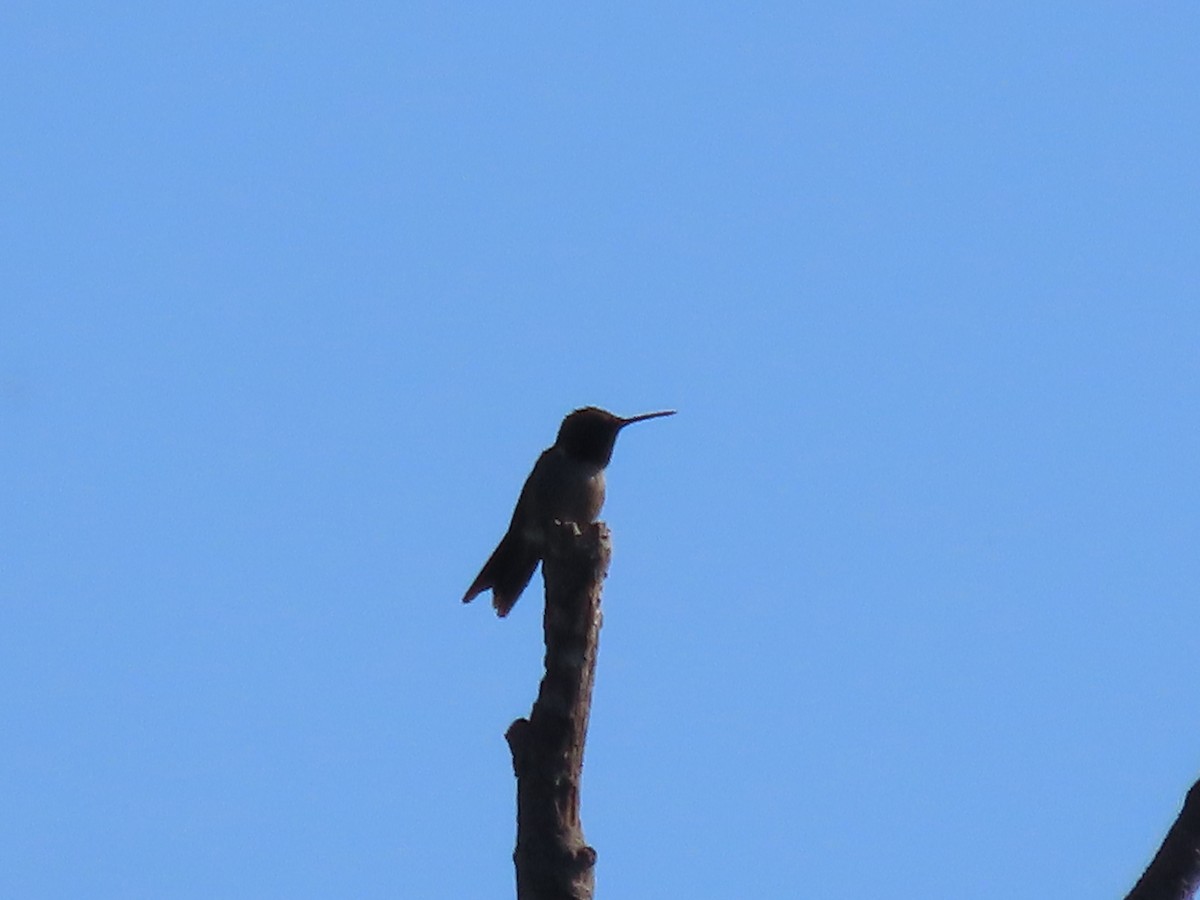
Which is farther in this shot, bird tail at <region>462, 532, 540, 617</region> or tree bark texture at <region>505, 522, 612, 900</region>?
bird tail at <region>462, 532, 540, 617</region>

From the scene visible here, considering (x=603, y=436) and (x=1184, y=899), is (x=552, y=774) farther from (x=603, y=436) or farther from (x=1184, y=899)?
(x=603, y=436)

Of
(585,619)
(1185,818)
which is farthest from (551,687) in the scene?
(1185,818)

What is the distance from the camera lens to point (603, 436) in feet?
33.3

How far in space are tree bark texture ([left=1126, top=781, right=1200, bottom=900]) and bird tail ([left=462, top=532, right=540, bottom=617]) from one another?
5624 millimetres

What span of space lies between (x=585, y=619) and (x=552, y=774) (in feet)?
1.61

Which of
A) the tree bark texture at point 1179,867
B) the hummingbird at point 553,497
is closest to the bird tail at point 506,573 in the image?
the hummingbird at point 553,497

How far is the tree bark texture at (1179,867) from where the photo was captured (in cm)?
423

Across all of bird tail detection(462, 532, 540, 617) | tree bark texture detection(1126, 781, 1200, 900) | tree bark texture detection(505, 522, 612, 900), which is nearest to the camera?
tree bark texture detection(1126, 781, 1200, 900)

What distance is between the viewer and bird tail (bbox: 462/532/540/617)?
9.69m

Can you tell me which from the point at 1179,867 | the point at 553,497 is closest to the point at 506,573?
the point at 553,497

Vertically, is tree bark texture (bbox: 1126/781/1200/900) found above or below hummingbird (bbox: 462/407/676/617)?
below

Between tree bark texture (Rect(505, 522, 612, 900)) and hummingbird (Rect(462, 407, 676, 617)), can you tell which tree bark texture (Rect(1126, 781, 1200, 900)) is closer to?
tree bark texture (Rect(505, 522, 612, 900))

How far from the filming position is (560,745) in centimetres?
522

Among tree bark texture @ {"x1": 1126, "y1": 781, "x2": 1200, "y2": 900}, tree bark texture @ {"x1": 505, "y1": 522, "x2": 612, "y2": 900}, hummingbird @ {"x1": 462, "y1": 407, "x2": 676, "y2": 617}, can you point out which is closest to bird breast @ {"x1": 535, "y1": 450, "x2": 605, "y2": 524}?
hummingbird @ {"x1": 462, "y1": 407, "x2": 676, "y2": 617}
